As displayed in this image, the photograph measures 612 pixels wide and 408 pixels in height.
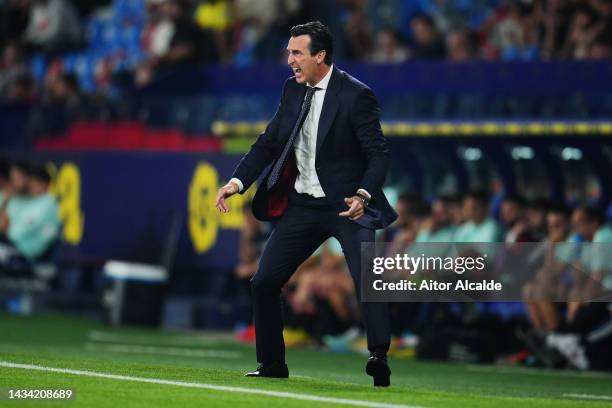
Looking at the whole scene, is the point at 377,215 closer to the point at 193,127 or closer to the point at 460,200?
the point at 460,200

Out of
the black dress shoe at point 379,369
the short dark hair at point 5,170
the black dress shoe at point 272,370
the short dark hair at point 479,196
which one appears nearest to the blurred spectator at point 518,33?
the short dark hair at point 479,196

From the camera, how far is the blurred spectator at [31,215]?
19922mm

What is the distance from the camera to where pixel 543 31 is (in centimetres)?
1714

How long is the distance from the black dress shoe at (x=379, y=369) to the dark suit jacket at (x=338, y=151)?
0.75m

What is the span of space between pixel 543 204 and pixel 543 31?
2.74m

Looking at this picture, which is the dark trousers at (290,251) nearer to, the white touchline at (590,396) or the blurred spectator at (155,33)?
the white touchline at (590,396)

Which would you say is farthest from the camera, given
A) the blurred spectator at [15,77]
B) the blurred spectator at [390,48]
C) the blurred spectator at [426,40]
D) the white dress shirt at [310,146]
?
the blurred spectator at [15,77]

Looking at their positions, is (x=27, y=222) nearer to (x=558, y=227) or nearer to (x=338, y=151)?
(x=558, y=227)

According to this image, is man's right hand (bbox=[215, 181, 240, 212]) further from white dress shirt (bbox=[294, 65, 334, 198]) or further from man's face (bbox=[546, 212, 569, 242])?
man's face (bbox=[546, 212, 569, 242])

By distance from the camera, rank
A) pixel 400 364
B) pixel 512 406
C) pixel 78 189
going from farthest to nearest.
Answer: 1. pixel 78 189
2. pixel 400 364
3. pixel 512 406

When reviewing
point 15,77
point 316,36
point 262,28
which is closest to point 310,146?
point 316,36

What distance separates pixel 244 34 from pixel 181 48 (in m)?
1.38

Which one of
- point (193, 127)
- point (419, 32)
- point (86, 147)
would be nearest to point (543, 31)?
point (419, 32)

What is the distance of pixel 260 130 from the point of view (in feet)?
57.8
